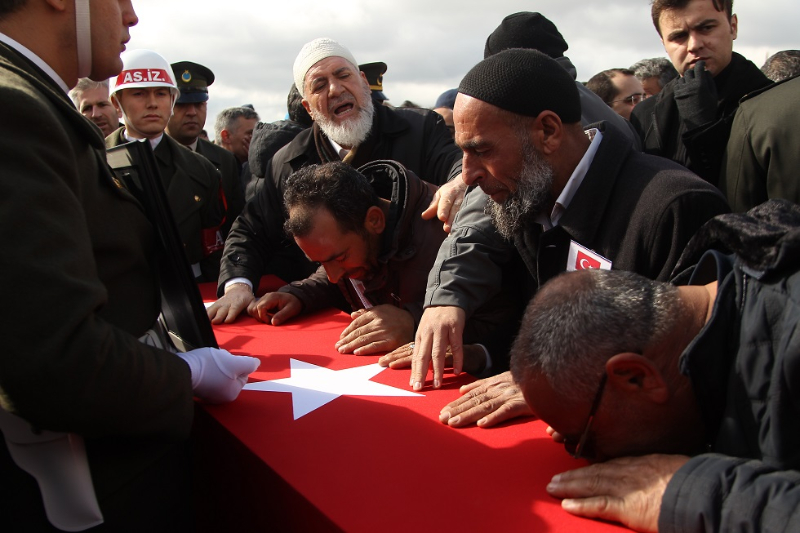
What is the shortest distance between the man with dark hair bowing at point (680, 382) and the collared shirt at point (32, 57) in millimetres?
1112

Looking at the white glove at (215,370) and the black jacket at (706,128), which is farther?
the black jacket at (706,128)

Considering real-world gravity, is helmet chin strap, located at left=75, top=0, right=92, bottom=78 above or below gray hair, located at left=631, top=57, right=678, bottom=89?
below

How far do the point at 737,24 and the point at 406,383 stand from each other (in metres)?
2.23

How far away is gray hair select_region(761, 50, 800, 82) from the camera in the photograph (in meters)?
3.64

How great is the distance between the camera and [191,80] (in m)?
5.59

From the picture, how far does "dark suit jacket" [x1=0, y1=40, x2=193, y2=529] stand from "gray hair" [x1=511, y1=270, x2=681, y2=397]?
746 millimetres

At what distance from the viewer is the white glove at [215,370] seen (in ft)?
5.36

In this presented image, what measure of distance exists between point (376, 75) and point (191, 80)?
1641 mm

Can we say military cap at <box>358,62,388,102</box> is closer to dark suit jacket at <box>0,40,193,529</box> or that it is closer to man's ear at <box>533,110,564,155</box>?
man's ear at <box>533,110,564,155</box>

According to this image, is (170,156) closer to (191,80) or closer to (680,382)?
(191,80)

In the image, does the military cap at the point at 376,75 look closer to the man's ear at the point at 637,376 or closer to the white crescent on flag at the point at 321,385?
the white crescent on flag at the point at 321,385

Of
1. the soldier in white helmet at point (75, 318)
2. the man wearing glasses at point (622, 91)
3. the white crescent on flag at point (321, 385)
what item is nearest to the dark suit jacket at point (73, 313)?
the soldier in white helmet at point (75, 318)

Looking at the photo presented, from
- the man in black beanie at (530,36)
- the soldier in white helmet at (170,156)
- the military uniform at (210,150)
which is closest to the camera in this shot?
the man in black beanie at (530,36)

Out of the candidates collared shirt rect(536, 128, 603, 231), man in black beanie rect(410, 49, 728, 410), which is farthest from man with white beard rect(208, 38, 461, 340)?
collared shirt rect(536, 128, 603, 231)
